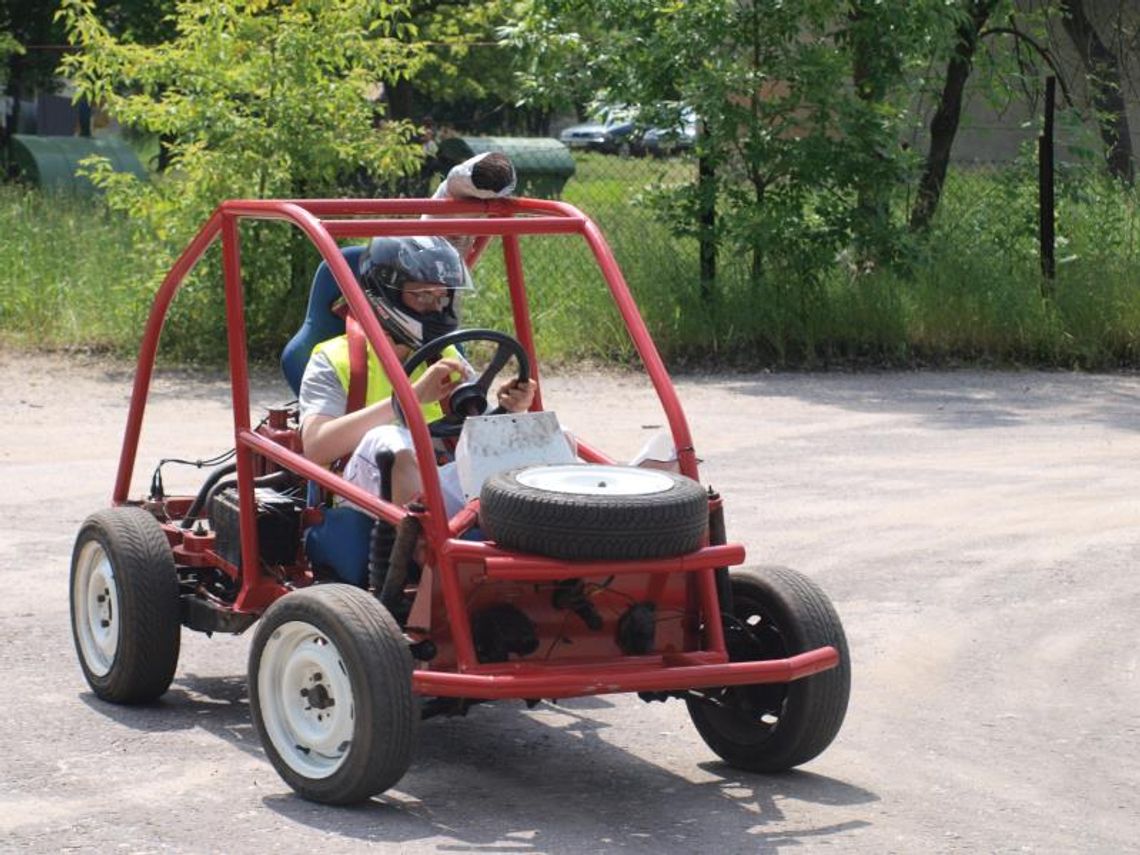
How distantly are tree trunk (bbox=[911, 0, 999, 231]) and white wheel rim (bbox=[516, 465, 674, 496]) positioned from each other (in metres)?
10.1

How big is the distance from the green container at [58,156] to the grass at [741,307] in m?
12.8

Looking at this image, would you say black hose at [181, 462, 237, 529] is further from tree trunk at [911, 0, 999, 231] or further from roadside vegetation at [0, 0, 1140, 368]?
tree trunk at [911, 0, 999, 231]

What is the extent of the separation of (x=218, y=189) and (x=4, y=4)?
2011 centimetres

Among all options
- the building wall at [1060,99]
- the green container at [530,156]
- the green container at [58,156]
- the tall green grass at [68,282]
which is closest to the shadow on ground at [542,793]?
the tall green grass at [68,282]

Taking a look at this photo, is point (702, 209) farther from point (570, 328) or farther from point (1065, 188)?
point (1065, 188)

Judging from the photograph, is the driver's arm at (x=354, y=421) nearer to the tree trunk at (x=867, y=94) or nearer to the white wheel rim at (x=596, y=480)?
the white wheel rim at (x=596, y=480)

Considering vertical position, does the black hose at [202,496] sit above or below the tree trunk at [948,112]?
below

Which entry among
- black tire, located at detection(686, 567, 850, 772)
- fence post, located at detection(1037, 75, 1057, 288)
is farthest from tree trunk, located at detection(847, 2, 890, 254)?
black tire, located at detection(686, 567, 850, 772)

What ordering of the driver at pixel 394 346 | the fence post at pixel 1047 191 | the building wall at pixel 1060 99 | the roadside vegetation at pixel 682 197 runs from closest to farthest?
the driver at pixel 394 346 → the roadside vegetation at pixel 682 197 → the fence post at pixel 1047 191 → the building wall at pixel 1060 99

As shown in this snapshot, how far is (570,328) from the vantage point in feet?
44.6

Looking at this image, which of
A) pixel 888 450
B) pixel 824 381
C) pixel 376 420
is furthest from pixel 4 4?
pixel 376 420

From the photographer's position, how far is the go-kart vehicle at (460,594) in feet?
15.8

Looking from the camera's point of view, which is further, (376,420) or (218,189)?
(218,189)

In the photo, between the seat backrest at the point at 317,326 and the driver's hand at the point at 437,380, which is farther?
the seat backrest at the point at 317,326
